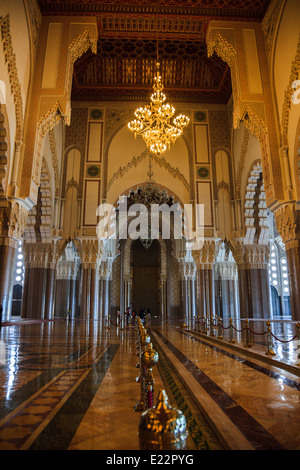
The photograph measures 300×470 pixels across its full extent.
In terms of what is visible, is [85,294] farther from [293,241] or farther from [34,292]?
[293,241]

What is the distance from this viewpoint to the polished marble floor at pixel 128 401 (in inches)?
54.1

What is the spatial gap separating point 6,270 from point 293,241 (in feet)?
21.7

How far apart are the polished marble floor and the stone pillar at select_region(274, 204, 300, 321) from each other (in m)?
4.44

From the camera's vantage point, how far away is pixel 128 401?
1.91 metres

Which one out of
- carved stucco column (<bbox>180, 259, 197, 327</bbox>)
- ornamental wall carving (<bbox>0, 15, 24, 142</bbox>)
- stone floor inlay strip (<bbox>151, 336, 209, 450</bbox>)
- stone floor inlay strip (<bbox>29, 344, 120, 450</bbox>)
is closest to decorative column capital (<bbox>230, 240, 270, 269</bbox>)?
carved stucco column (<bbox>180, 259, 197, 327</bbox>)

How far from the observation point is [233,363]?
327 centimetres

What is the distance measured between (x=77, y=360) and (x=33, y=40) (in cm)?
785

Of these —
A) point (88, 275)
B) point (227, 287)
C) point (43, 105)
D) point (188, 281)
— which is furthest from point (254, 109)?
point (227, 287)

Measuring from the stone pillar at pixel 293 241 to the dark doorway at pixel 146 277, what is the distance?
13026 millimetres

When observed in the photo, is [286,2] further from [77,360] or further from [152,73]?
[77,360]

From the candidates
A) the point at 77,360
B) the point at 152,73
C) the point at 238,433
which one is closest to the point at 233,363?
the point at 77,360

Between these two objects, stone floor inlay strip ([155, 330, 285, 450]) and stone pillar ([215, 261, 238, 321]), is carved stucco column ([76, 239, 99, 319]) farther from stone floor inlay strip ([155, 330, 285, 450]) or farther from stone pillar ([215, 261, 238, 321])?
stone floor inlay strip ([155, 330, 285, 450])

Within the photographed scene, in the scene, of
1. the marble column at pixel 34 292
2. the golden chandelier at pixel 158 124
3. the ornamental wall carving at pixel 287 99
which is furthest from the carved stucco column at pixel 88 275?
the ornamental wall carving at pixel 287 99

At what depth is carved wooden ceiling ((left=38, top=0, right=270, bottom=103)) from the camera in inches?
328
